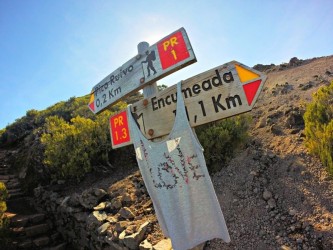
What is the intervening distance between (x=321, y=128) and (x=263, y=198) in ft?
5.32

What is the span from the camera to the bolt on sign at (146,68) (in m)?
2.07

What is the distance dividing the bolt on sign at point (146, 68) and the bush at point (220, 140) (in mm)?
2880

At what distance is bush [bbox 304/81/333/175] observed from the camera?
3.73 m

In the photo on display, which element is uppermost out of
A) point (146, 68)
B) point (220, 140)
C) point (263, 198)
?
point (146, 68)

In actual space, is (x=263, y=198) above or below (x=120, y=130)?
below

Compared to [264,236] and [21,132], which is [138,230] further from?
[21,132]

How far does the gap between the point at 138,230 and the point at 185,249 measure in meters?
2.01

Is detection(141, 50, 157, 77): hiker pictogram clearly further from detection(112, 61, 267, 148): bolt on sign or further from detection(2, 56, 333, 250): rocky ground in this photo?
detection(2, 56, 333, 250): rocky ground

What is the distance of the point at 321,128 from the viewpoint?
13.7 feet

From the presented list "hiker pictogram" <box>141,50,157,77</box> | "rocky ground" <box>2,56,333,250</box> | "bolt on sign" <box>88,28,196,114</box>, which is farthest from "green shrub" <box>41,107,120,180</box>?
"hiker pictogram" <box>141,50,157,77</box>

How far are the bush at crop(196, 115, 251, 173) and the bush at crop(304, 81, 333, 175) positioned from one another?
1.32m

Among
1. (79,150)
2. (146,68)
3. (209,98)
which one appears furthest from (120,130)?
(79,150)

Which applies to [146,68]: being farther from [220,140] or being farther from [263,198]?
[220,140]

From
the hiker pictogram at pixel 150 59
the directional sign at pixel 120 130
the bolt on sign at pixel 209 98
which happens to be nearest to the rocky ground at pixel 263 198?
the directional sign at pixel 120 130
